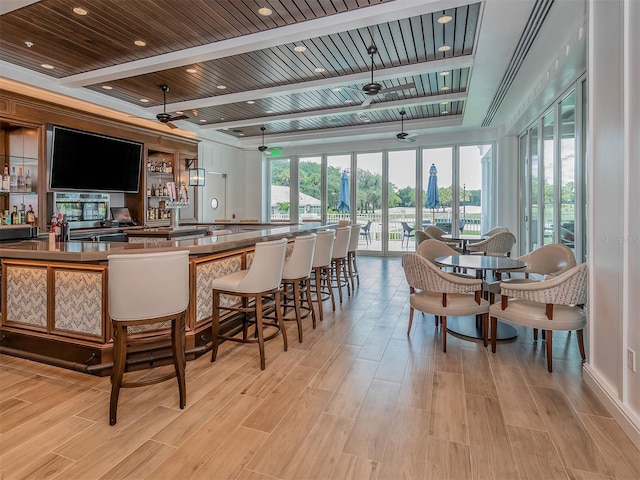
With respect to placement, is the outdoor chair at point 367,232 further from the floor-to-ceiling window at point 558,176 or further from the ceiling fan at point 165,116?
the ceiling fan at point 165,116

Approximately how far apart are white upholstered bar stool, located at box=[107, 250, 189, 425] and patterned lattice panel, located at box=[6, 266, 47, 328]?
1.25 meters

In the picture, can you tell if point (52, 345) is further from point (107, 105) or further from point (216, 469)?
point (107, 105)

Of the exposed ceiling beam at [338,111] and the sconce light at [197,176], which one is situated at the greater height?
the exposed ceiling beam at [338,111]

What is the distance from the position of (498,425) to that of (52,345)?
3351 millimetres

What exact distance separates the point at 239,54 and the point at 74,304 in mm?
3635

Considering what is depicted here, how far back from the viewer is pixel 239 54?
15.9 ft

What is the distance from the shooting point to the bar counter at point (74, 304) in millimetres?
2832

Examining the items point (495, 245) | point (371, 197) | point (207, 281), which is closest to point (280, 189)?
point (371, 197)

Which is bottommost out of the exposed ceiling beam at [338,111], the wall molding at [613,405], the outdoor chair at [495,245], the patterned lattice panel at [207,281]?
the wall molding at [613,405]

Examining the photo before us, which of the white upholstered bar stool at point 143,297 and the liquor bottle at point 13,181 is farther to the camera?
the liquor bottle at point 13,181

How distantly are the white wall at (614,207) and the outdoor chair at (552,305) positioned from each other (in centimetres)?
23

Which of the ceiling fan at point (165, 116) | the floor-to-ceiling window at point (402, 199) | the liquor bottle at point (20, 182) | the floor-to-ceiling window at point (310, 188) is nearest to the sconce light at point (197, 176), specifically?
the ceiling fan at point (165, 116)

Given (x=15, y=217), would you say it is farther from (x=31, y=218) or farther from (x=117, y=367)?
(x=117, y=367)

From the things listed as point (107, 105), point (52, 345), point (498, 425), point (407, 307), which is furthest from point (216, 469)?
point (107, 105)
